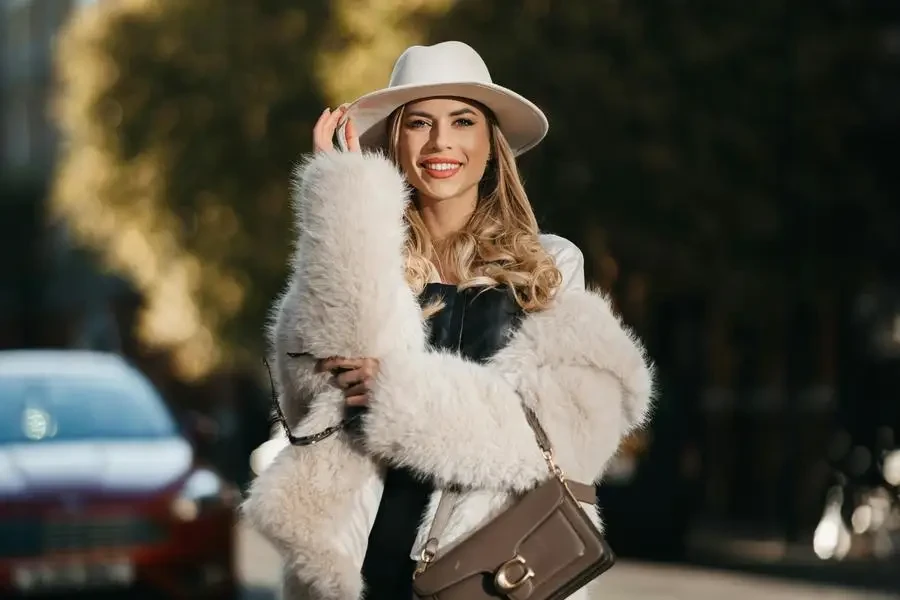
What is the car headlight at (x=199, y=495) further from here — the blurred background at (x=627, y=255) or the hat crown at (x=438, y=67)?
the hat crown at (x=438, y=67)

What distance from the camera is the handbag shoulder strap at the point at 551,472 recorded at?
380 cm

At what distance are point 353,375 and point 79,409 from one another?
7814mm

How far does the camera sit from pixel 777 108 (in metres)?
18.8

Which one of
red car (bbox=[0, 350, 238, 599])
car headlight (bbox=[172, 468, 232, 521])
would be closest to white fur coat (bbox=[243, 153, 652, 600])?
red car (bbox=[0, 350, 238, 599])

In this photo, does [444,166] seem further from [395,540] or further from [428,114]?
[395,540]

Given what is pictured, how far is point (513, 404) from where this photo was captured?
387 cm

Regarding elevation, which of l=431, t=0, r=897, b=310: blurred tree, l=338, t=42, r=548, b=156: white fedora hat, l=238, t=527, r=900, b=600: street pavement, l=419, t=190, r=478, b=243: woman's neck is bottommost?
l=238, t=527, r=900, b=600: street pavement

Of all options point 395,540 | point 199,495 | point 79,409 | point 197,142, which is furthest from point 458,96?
point 197,142

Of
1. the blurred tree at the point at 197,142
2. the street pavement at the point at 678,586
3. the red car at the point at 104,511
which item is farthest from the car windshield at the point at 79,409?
the blurred tree at the point at 197,142

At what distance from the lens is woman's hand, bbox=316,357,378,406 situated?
393 cm

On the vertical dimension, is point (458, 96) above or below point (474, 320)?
above

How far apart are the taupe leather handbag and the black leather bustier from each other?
9 centimetres

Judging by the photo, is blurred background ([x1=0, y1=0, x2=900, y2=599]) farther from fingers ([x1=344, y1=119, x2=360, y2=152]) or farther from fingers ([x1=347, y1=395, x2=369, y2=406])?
fingers ([x1=347, y1=395, x2=369, y2=406])

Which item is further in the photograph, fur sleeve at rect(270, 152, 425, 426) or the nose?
the nose
